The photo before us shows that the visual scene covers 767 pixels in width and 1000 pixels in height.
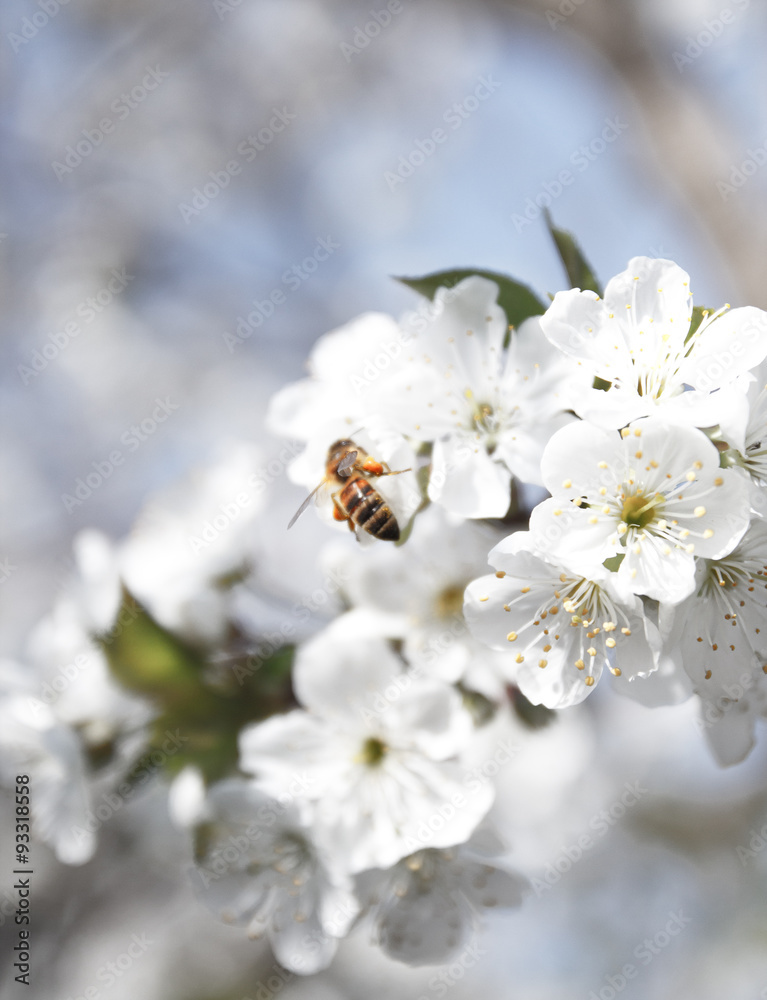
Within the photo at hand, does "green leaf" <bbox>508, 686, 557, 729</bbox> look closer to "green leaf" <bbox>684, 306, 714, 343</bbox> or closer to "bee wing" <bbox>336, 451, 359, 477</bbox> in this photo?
"bee wing" <bbox>336, 451, 359, 477</bbox>

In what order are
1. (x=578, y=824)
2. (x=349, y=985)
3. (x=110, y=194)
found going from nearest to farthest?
(x=578, y=824) < (x=349, y=985) < (x=110, y=194)

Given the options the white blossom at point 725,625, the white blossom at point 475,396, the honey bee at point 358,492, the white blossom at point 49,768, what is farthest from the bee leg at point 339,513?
the white blossom at point 49,768

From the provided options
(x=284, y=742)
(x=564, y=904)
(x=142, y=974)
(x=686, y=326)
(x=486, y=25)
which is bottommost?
(x=142, y=974)

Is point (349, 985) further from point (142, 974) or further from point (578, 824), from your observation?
point (578, 824)

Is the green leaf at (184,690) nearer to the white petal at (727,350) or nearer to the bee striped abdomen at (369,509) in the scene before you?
the bee striped abdomen at (369,509)

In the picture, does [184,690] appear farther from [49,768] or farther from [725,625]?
[725,625]

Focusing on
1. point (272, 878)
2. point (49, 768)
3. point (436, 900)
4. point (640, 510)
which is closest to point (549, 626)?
point (640, 510)

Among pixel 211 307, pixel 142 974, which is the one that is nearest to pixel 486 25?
pixel 211 307
